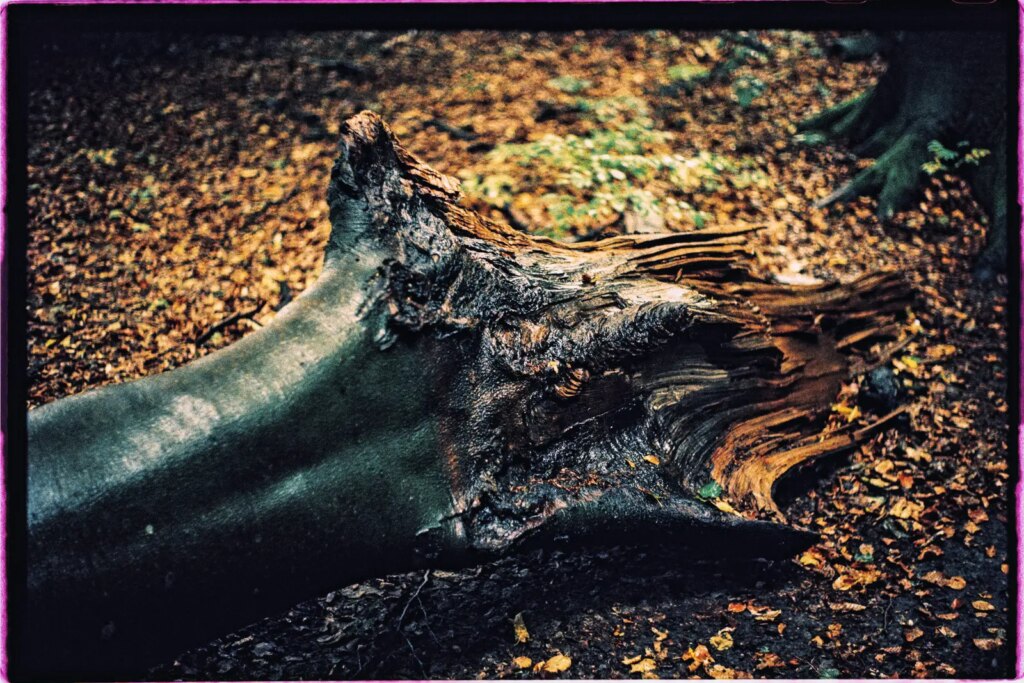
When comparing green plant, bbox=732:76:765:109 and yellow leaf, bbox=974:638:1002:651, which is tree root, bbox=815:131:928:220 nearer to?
green plant, bbox=732:76:765:109

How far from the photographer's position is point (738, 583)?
3.40m

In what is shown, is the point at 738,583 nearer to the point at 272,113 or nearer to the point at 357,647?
the point at 357,647

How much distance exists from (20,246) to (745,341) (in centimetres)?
305

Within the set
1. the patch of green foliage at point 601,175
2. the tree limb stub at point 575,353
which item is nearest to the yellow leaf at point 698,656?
the tree limb stub at point 575,353

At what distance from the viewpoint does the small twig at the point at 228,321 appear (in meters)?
4.64

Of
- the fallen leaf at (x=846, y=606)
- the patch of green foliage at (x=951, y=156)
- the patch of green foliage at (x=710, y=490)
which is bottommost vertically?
the fallen leaf at (x=846, y=606)

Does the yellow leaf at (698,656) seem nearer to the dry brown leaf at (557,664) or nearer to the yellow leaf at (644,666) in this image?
the yellow leaf at (644,666)

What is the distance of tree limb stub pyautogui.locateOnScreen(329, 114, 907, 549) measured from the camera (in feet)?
9.39

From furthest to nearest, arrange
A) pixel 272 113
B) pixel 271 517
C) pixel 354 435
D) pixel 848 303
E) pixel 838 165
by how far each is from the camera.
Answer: pixel 272 113 → pixel 838 165 → pixel 848 303 → pixel 354 435 → pixel 271 517

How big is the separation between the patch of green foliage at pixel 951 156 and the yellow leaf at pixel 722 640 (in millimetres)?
3446

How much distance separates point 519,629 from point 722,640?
2.81 ft

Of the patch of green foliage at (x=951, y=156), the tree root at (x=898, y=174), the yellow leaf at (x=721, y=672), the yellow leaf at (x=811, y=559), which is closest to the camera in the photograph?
the yellow leaf at (x=721, y=672)

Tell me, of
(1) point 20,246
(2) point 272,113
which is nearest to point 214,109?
(2) point 272,113

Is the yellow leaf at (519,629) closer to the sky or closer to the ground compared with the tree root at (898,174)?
closer to the ground
